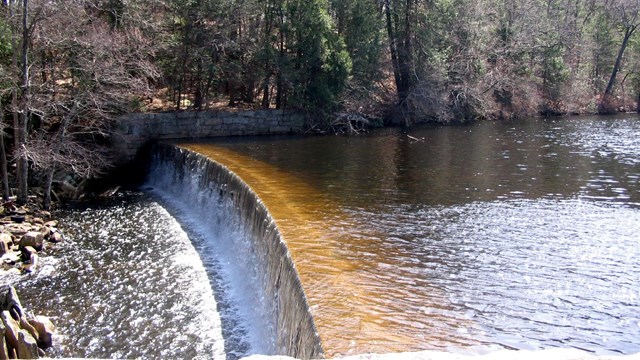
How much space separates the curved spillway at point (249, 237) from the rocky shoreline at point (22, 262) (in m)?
2.81

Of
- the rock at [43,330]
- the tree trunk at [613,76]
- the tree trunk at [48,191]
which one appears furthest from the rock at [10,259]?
the tree trunk at [613,76]

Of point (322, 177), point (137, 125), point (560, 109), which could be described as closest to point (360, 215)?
point (322, 177)

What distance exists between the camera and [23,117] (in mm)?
13000

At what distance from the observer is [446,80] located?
2505cm

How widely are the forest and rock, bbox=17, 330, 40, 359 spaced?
6.77 m

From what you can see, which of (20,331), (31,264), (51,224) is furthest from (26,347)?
(51,224)

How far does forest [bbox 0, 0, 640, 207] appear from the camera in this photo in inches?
540

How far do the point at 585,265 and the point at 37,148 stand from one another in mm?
11817

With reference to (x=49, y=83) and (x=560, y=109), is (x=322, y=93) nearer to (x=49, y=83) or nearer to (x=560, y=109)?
(x=49, y=83)

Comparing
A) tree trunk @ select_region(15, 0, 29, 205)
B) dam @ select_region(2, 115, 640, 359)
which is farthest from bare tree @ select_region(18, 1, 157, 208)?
dam @ select_region(2, 115, 640, 359)

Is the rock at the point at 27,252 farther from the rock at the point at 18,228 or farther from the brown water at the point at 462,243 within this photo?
the brown water at the point at 462,243

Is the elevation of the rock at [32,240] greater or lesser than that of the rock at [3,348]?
greater

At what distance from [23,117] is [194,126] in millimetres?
7826

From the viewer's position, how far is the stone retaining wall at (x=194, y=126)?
1838 centimetres
